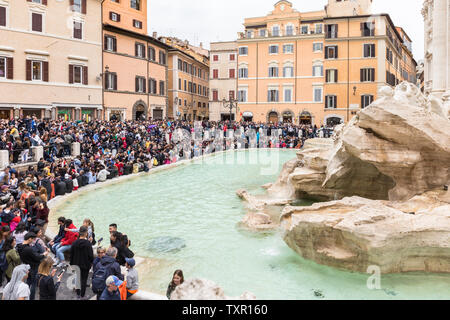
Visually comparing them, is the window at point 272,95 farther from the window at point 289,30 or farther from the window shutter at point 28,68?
the window shutter at point 28,68

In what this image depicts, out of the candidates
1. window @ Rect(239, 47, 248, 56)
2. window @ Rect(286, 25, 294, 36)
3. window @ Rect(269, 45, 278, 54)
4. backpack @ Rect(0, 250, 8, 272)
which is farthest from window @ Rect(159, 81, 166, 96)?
backpack @ Rect(0, 250, 8, 272)

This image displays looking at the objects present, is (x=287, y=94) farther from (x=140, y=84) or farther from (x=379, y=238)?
(x=379, y=238)

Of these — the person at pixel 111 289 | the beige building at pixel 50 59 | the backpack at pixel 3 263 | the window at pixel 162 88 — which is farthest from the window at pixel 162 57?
the person at pixel 111 289

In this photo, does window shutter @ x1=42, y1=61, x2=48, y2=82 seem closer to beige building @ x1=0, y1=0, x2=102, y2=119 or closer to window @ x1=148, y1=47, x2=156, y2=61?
beige building @ x1=0, y1=0, x2=102, y2=119

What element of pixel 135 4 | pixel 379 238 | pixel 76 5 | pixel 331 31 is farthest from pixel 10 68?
pixel 331 31

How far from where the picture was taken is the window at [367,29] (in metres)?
45.8

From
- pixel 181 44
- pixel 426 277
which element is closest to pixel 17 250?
pixel 426 277

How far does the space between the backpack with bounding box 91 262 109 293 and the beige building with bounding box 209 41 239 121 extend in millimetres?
51178

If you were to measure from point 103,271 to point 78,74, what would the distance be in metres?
29.1

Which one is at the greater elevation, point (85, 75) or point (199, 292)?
point (85, 75)

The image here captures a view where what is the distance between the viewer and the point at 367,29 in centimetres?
4612

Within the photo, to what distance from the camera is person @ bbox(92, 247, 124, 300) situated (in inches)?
243
